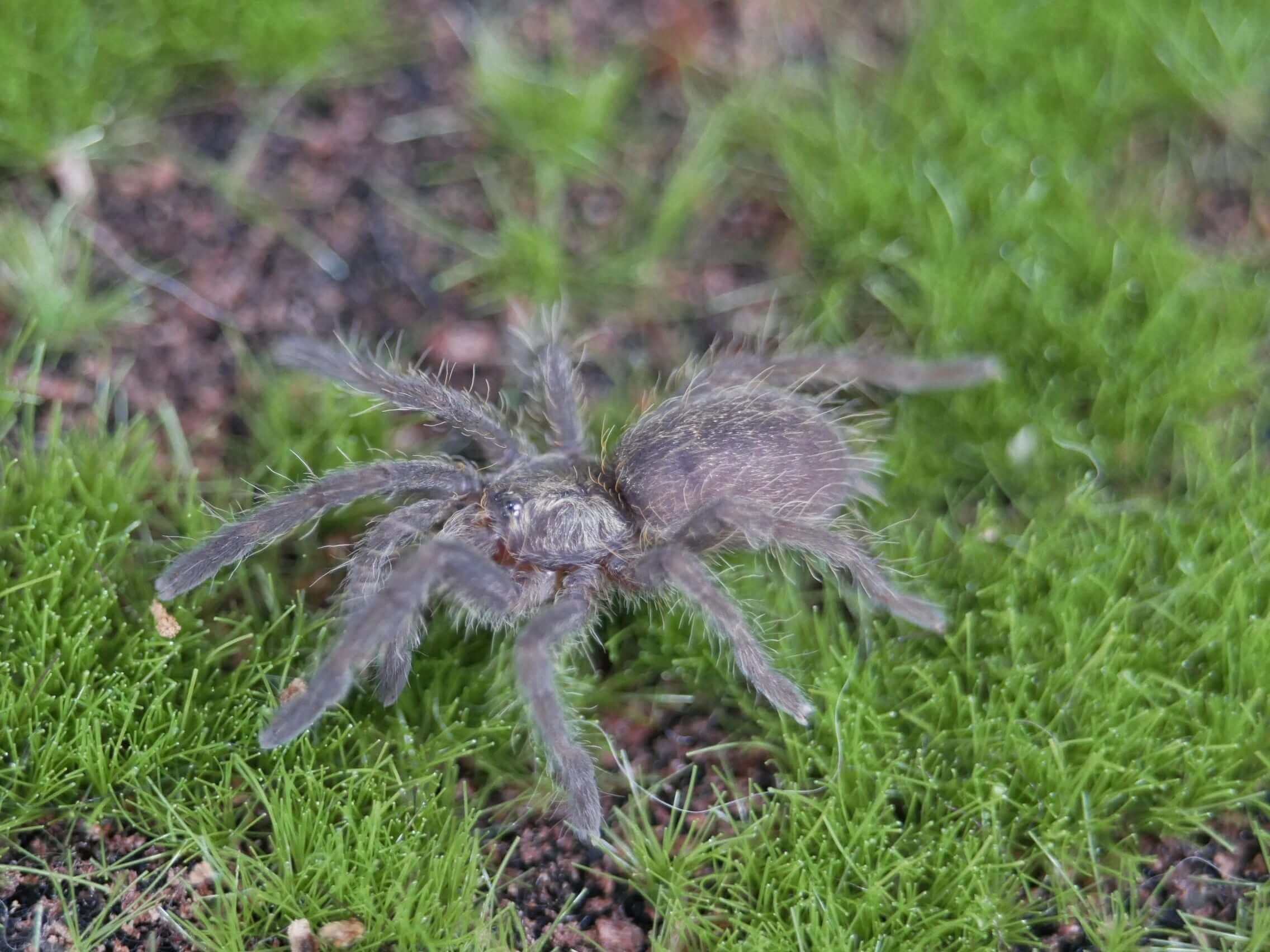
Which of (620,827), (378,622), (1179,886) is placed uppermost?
(378,622)

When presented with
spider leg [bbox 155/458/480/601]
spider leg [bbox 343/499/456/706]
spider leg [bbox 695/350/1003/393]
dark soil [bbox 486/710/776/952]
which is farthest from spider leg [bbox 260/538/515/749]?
spider leg [bbox 695/350/1003/393]

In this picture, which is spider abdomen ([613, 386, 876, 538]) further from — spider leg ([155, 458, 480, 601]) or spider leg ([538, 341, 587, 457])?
spider leg ([155, 458, 480, 601])

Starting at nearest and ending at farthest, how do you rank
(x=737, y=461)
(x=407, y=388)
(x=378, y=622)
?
1. (x=378, y=622)
2. (x=737, y=461)
3. (x=407, y=388)

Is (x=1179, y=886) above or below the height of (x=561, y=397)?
below

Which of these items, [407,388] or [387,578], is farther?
[407,388]

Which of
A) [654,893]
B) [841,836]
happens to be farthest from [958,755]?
[654,893]

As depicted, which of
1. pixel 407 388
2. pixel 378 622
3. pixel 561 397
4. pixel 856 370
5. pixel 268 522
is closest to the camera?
pixel 378 622

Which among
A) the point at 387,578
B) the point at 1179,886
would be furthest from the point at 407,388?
the point at 1179,886

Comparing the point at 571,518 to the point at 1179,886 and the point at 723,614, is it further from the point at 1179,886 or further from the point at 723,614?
the point at 1179,886
